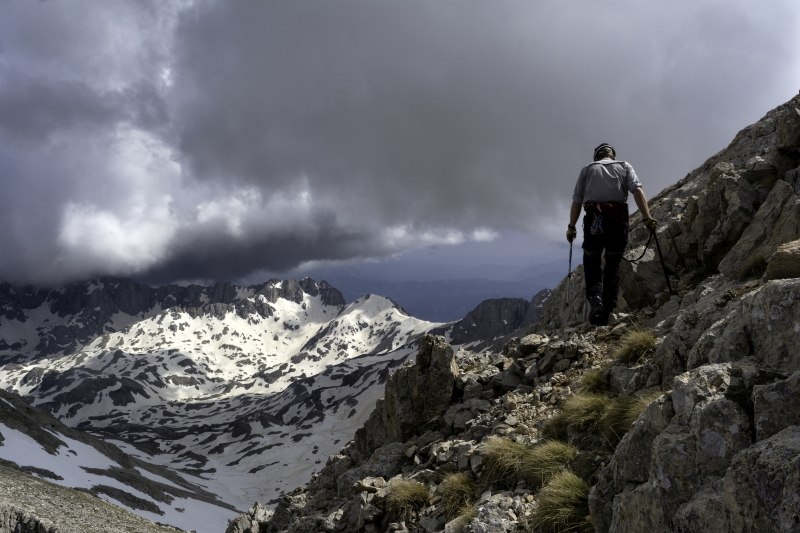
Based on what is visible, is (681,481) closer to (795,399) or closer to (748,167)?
(795,399)

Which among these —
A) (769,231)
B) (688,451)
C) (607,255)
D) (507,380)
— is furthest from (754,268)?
(688,451)

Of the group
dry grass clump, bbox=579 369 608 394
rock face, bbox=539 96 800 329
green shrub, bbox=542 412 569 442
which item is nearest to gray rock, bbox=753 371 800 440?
green shrub, bbox=542 412 569 442

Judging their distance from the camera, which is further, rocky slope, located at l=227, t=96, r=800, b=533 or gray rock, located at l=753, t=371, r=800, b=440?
rocky slope, located at l=227, t=96, r=800, b=533

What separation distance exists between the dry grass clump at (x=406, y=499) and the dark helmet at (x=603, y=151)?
33.6 feet

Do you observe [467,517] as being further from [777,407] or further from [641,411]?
[777,407]

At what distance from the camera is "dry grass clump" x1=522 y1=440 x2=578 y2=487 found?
22.8 feet

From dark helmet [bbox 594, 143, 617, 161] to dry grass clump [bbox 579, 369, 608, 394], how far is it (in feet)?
21.9

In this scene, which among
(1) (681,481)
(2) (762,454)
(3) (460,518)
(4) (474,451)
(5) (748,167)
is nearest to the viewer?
(2) (762,454)

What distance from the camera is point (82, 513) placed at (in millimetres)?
32906

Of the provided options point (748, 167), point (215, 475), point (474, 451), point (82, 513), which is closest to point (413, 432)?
point (474, 451)

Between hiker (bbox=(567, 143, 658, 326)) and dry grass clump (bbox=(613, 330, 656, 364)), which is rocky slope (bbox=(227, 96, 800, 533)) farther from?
hiker (bbox=(567, 143, 658, 326))

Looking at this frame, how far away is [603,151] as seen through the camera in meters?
12.9

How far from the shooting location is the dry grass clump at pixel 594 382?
894 cm

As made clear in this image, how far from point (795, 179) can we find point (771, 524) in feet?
40.6
